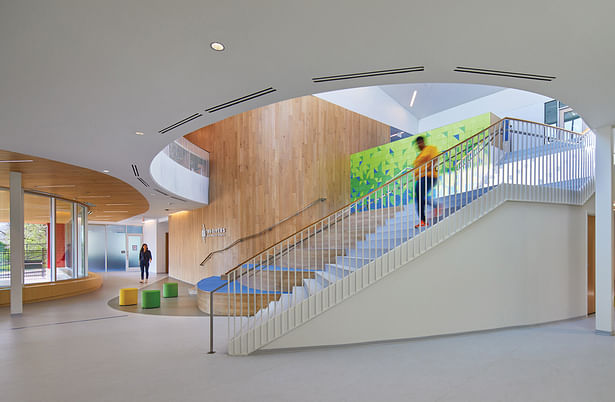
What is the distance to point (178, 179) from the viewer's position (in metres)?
10.6

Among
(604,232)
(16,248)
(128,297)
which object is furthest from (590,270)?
(16,248)

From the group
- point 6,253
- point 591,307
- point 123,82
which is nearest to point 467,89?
point 591,307

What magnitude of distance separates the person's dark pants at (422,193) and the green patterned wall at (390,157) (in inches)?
138

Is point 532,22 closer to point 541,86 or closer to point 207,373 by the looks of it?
point 541,86

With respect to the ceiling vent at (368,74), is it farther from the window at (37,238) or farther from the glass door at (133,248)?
the glass door at (133,248)

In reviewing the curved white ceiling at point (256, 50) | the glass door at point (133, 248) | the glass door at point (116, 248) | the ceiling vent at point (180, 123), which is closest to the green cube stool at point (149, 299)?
the ceiling vent at point (180, 123)

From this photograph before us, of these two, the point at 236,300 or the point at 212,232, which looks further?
the point at 212,232

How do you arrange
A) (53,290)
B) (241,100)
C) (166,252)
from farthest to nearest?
(166,252), (53,290), (241,100)

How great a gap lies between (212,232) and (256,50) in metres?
10.4

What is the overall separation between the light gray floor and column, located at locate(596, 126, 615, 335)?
402 millimetres

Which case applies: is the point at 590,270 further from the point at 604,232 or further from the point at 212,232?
the point at 212,232

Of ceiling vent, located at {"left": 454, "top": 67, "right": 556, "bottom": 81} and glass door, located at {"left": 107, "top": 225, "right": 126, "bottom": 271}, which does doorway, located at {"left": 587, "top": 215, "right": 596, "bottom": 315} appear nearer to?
ceiling vent, located at {"left": 454, "top": 67, "right": 556, "bottom": 81}

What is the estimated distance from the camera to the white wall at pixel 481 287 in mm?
5324

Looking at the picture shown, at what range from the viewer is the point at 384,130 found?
13562mm
